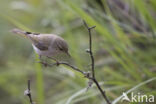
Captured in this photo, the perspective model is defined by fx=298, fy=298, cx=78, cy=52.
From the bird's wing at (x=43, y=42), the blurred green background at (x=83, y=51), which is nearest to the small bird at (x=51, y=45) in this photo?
the bird's wing at (x=43, y=42)

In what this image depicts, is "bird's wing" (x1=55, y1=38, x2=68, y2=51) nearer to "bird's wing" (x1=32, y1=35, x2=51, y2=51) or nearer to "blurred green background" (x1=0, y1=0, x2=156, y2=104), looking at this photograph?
"bird's wing" (x1=32, y1=35, x2=51, y2=51)

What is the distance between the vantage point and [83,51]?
1.95 meters

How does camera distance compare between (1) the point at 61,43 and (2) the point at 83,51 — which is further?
(2) the point at 83,51

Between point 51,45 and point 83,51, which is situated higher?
point 51,45

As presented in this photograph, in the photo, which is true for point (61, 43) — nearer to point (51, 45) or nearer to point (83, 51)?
point (51, 45)

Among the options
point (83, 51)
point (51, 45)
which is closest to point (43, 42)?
point (51, 45)

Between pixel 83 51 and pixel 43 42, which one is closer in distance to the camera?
pixel 43 42

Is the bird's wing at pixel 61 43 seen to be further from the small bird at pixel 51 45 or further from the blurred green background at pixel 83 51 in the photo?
the blurred green background at pixel 83 51

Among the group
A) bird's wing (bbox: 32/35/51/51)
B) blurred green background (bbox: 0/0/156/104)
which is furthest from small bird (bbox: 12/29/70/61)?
blurred green background (bbox: 0/0/156/104)

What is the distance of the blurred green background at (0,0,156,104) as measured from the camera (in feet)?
4.65

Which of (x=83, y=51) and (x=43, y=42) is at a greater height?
(x=43, y=42)

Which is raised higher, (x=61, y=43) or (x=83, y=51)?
(x=61, y=43)

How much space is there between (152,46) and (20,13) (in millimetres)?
1845

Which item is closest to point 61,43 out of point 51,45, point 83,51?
point 51,45
